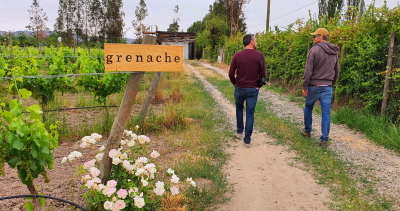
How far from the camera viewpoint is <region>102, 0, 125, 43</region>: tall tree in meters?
56.4

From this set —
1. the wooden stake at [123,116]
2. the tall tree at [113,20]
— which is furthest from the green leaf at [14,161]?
the tall tree at [113,20]

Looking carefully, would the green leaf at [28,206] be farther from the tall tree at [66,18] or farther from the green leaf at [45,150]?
the tall tree at [66,18]

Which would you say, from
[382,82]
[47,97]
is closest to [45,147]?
[47,97]

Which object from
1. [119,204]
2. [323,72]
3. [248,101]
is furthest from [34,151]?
[323,72]

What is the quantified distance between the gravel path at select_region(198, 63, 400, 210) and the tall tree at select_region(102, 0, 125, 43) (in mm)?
53319

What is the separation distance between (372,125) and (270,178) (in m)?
3.10

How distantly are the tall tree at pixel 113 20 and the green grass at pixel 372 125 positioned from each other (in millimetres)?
52827

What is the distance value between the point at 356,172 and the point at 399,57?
127 inches

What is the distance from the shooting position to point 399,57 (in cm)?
630

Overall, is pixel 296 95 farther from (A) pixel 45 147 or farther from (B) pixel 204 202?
→ (A) pixel 45 147

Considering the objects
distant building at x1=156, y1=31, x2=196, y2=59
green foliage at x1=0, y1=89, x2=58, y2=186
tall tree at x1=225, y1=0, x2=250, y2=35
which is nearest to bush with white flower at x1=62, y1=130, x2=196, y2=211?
green foliage at x1=0, y1=89, x2=58, y2=186

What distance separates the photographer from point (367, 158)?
4.89 m

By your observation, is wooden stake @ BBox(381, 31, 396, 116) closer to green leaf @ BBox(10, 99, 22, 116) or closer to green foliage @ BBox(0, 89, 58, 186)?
green foliage @ BBox(0, 89, 58, 186)

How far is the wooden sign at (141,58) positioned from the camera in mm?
2932
